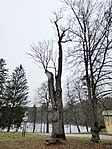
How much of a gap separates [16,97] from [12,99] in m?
0.88

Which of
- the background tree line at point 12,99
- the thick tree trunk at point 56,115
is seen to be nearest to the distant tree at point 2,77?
the background tree line at point 12,99

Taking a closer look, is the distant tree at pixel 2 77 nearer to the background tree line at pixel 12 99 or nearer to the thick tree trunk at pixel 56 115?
the background tree line at pixel 12 99

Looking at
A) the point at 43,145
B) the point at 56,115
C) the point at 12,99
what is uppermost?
the point at 12,99

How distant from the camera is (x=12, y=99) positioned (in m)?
43.3

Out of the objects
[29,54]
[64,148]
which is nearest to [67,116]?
[29,54]

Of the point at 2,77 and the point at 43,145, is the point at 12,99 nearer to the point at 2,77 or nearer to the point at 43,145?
the point at 2,77

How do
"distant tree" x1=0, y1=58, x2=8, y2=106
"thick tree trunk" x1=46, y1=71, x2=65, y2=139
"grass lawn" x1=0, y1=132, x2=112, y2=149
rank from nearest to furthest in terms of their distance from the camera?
"grass lawn" x1=0, y1=132, x2=112, y2=149 → "thick tree trunk" x1=46, y1=71, x2=65, y2=139 → "distant tree" x1=0, y1=58, x2=8, y2=106

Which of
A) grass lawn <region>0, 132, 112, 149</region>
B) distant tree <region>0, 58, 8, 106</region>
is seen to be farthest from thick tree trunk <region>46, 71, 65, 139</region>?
distant tree <region>0, 58, 8, 106</region>

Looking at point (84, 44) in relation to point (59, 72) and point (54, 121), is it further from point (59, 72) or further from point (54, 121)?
point (54, 121)

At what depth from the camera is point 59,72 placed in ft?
59.4

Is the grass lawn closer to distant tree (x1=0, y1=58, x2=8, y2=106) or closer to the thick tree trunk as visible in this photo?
the thick tree trunk

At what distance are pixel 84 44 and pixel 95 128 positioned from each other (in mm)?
6574

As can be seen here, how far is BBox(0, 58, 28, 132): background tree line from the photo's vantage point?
137ft

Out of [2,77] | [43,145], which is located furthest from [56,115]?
[2,77]
